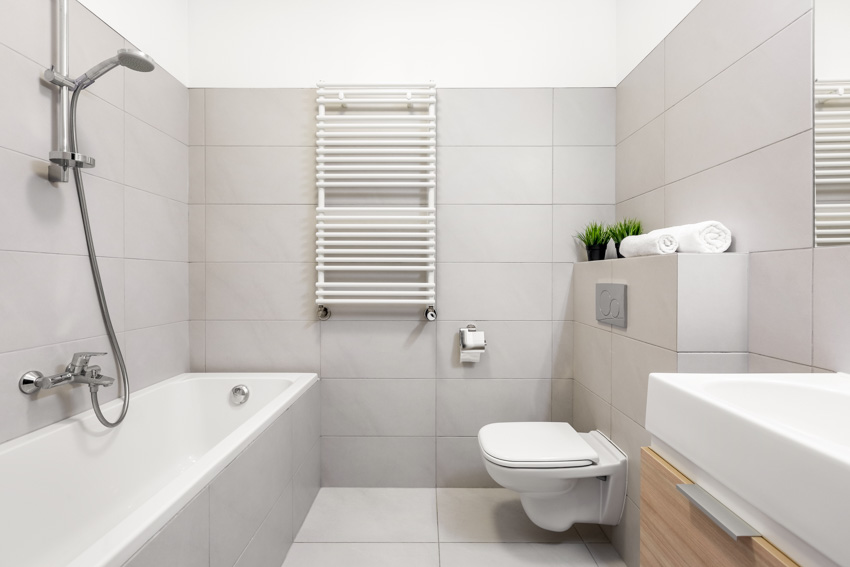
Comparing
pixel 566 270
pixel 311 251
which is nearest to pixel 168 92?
pixel 311 251

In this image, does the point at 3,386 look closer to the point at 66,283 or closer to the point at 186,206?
the point at 66,283

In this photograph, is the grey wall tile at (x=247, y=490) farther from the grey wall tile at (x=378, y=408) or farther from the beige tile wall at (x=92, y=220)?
the beige tile wall at (x=92, y=220)

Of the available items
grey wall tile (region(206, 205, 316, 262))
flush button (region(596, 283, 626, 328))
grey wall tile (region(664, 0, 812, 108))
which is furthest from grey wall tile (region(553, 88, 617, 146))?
grey wall tile (region(206, 205, 316, 262))

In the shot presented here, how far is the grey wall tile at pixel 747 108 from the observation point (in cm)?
108

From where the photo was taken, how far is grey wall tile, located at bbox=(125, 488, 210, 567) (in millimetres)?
793

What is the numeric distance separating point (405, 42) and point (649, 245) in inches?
60.0

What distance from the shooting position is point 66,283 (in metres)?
1.39

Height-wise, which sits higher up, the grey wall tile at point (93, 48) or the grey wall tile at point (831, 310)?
the grey wall tile at point (93, 48)

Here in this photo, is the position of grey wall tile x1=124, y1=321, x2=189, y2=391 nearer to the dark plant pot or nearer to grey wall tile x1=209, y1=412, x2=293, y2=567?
grey wall tile x1=209, y1=412, x2=293, y2=567

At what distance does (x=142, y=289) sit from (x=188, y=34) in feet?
4.29

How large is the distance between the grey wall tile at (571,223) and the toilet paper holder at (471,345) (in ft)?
1.81

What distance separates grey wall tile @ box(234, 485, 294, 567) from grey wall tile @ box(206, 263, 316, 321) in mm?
825

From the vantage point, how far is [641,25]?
6.05 feet

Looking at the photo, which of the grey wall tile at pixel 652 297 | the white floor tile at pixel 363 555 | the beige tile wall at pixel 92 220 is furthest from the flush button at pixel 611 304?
the beige tile wall at pixel 92 220
